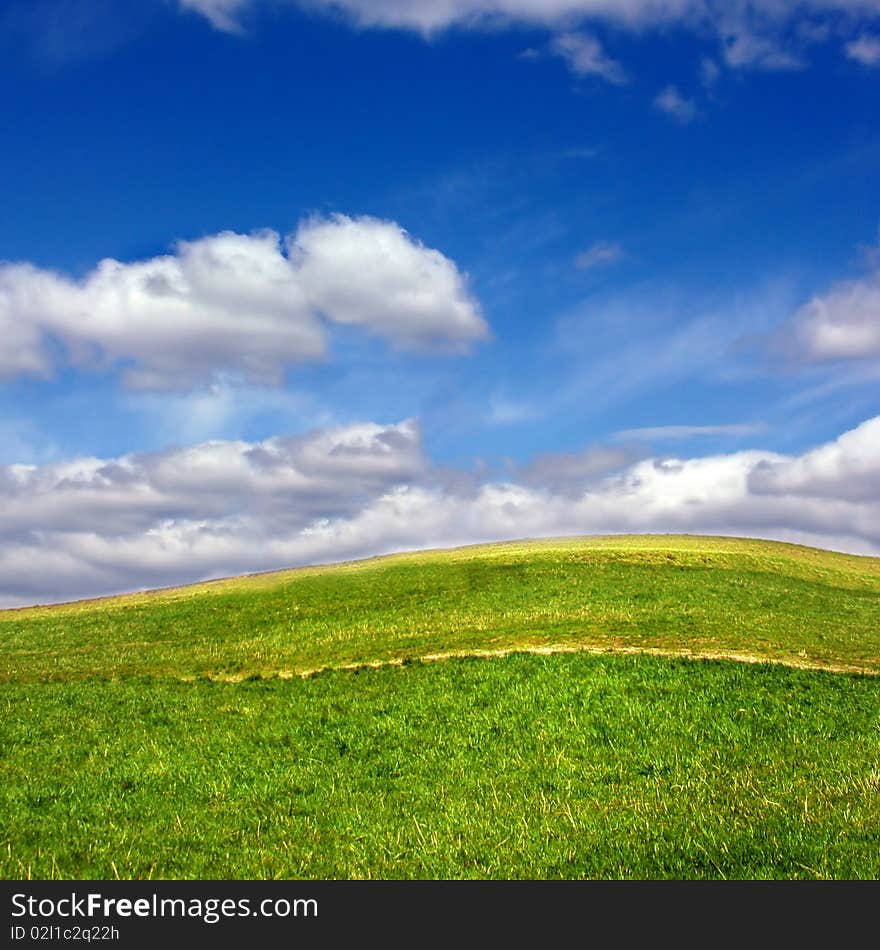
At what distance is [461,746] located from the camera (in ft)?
74.6

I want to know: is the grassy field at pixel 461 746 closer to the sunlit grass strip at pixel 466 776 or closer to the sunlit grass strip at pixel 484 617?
the sunlit grass strip at pixel 466 776

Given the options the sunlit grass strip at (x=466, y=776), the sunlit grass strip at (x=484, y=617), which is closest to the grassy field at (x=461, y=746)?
the sunlit grass strip at (x=466, y=776)

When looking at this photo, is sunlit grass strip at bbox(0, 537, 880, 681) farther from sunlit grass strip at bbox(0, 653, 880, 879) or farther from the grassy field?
sunlit grass strip at bbox(0, 653, 880, 879)

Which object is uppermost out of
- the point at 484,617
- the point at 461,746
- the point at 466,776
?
the point at 484,617

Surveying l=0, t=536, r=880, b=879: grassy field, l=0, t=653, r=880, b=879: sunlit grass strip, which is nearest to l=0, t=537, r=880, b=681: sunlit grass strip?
l=0, t=536, r=880, b=879: grassy field

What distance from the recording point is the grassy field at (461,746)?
15.1 metres

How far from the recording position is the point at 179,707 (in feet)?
102

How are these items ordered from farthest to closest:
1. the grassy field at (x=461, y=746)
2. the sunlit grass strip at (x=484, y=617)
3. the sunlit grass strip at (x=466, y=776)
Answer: the sunlit grass strip at (x=484, y=617)
the grassy field at (x=461, y=746)
the sunlit grass strip at (x=466, y=776)

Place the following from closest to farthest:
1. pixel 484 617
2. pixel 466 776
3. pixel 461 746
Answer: pixel 466 776
pixel 461 746
pixel 484 617

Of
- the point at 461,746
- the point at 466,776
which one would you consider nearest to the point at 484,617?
the point at 461,746

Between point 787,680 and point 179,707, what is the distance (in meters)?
24.2

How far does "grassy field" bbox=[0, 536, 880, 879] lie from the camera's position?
594 inches

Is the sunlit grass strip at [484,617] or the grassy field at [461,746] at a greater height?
the sunlit grass strip at [484,617]

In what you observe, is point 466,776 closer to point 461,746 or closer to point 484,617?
point 461,746
